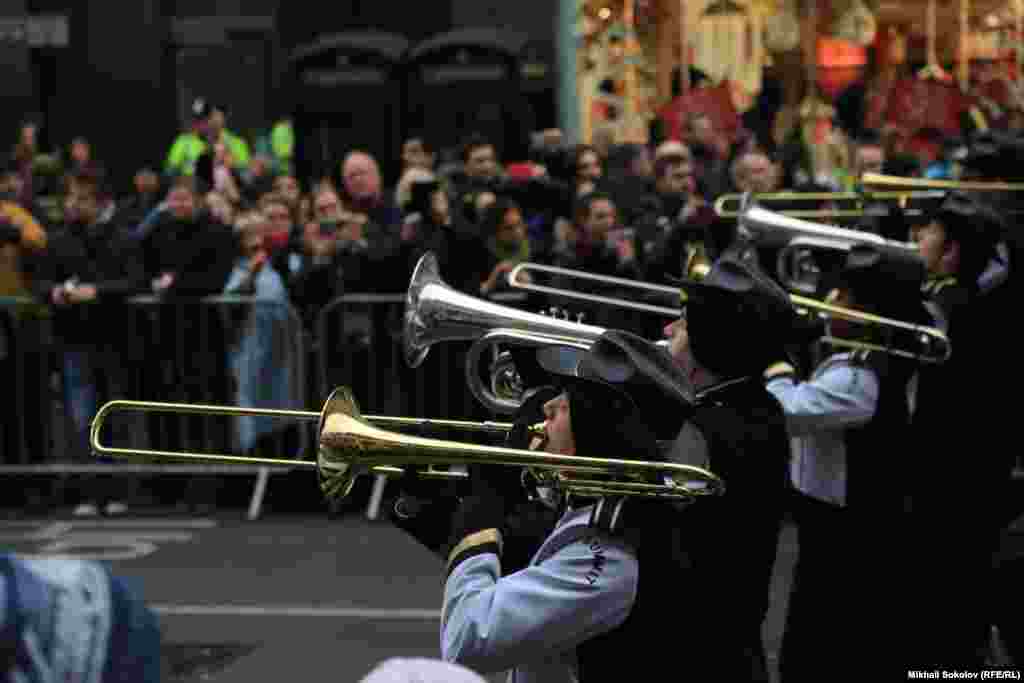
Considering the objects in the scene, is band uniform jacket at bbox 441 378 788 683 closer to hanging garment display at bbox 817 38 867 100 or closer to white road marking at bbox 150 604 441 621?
white road marking at bbox 150 604 441 621

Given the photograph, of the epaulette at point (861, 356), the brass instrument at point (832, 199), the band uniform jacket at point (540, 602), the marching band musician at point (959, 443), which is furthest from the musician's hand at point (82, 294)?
the band uniform jacket at point (540, 602)

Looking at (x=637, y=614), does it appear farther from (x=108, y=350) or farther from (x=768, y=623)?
(x=108, y=350)

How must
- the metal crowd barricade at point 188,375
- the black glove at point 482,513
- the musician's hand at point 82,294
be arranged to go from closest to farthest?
the black glove at point 482,513
the metal crowd barricade at point 188,375
the musician's hand at point 82,294

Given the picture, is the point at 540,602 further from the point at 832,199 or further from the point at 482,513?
the point at 832,199

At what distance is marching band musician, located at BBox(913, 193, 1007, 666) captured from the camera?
6.00 metres

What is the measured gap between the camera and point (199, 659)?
743 centimetres

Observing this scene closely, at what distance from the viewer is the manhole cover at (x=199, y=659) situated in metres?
7.17

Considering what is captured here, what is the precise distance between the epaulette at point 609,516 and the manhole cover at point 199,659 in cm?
384

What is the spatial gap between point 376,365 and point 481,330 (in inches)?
219

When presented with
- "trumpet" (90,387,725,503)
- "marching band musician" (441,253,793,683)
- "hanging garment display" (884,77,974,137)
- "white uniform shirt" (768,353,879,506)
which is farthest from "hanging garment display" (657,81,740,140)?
"trumpet" (90,387,725,503)

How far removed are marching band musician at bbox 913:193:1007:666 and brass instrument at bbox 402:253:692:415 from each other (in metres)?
1.67

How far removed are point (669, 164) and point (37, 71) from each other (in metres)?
12.7

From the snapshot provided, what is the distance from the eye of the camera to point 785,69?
61.2 ft

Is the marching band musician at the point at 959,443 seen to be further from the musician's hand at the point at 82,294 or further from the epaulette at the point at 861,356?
the musician's hand at the point at 82,294
